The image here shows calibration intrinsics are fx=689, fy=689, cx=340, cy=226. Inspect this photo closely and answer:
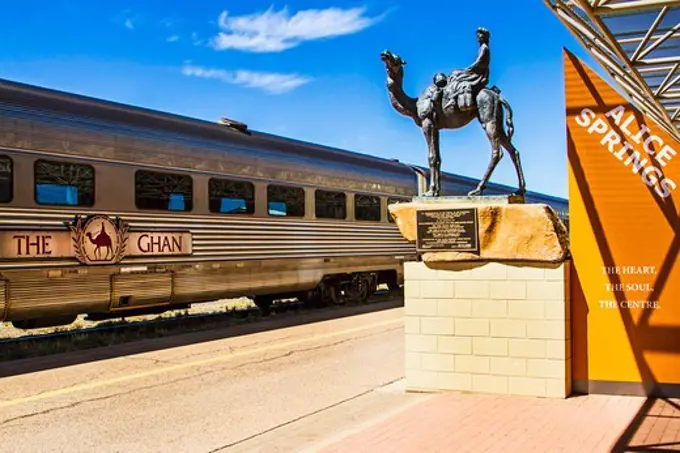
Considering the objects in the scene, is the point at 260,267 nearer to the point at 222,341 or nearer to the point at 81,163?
the point at 222,341

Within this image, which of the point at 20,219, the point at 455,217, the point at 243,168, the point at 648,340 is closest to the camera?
the point at 648,340

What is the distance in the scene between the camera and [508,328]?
6.95m

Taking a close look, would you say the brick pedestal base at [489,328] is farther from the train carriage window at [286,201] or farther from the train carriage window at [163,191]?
the train carriage window at [286,201]

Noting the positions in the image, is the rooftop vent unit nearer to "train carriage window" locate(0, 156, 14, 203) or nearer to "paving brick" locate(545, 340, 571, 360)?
"train carriage window" locate(0, 156, 14, 203)

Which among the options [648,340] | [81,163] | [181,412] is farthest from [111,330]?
[648,340]

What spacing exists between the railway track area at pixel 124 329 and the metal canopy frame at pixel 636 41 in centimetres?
879

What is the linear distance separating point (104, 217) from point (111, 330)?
2.74 meters

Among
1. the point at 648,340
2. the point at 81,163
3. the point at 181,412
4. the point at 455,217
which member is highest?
the point at 81,163

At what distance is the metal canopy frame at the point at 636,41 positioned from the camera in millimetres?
4430

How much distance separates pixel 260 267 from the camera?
14070mm

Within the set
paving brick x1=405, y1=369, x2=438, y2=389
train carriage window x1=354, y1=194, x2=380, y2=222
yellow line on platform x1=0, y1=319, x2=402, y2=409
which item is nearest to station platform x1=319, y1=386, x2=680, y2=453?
paving brick x1=405, y1=369, x2=438, y2=389

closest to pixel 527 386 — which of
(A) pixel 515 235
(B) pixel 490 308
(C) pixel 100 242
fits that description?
(B) pixel 490 308

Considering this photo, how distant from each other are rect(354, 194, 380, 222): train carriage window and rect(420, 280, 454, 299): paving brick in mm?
9808

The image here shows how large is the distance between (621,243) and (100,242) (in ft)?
25.0
